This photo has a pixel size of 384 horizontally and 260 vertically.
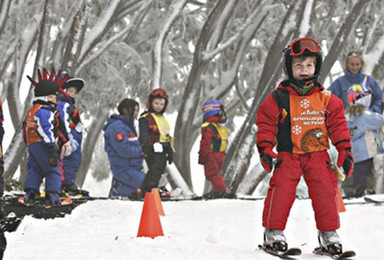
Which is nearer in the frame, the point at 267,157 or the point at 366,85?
the point at 267,157

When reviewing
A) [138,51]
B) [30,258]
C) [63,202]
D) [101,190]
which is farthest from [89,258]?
[101,190]

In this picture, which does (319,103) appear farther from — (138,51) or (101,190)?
(101,190)

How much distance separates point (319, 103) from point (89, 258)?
6.21ft

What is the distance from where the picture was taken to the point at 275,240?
3725mm

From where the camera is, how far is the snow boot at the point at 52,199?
654 centimetres

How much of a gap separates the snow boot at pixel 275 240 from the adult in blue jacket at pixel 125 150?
493 centimetres

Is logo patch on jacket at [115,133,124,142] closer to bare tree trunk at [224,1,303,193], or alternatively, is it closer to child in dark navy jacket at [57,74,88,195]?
child in dark navy jacket at [57,74,88,195]

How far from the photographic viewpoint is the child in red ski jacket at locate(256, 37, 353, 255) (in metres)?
3.79

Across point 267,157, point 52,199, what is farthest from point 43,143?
point 267,157

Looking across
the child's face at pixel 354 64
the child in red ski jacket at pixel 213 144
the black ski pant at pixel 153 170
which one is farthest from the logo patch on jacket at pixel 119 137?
the child's face at pixel 354 64

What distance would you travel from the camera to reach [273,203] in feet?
12.6

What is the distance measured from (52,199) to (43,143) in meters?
0.67

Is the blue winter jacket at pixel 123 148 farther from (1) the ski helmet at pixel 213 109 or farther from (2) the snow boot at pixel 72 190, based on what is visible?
(1) the ski helmet at pixel 213 109

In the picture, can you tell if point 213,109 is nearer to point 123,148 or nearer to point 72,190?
point 123,148
